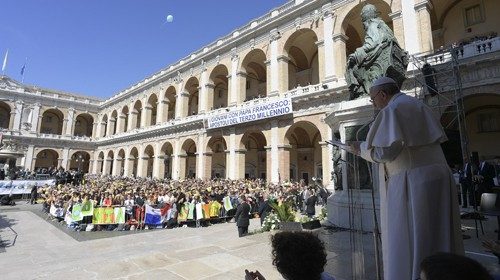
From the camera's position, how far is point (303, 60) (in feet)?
95.2

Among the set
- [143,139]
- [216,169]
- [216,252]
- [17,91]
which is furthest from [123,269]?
[17,91]

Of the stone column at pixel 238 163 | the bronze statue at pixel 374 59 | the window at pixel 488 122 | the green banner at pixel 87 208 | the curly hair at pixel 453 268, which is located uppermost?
the window at pixel 488 122

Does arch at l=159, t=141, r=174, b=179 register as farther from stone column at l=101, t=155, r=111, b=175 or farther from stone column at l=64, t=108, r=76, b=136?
stone column at l=64, t=108, r=76, b=136

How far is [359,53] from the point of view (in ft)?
22.2

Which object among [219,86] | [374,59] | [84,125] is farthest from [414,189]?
[84,125]

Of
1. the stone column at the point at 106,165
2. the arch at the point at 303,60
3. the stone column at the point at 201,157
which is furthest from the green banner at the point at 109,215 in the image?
the stone column at the point at 106,165

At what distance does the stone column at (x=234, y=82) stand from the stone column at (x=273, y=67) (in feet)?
13.8

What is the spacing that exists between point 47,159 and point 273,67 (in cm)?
4720

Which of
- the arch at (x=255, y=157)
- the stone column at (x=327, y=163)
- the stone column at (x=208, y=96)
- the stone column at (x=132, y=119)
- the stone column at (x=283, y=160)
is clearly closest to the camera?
the stone column at (x=327, y=163)

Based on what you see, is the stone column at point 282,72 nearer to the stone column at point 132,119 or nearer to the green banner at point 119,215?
the green banner at point 119,215

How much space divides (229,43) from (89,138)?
124 feet

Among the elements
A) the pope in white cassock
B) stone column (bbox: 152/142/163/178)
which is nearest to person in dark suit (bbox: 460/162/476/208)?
the pope in white cassock

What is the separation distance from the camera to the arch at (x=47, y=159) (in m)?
50.1

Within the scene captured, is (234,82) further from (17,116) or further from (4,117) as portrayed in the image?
(4,117)
